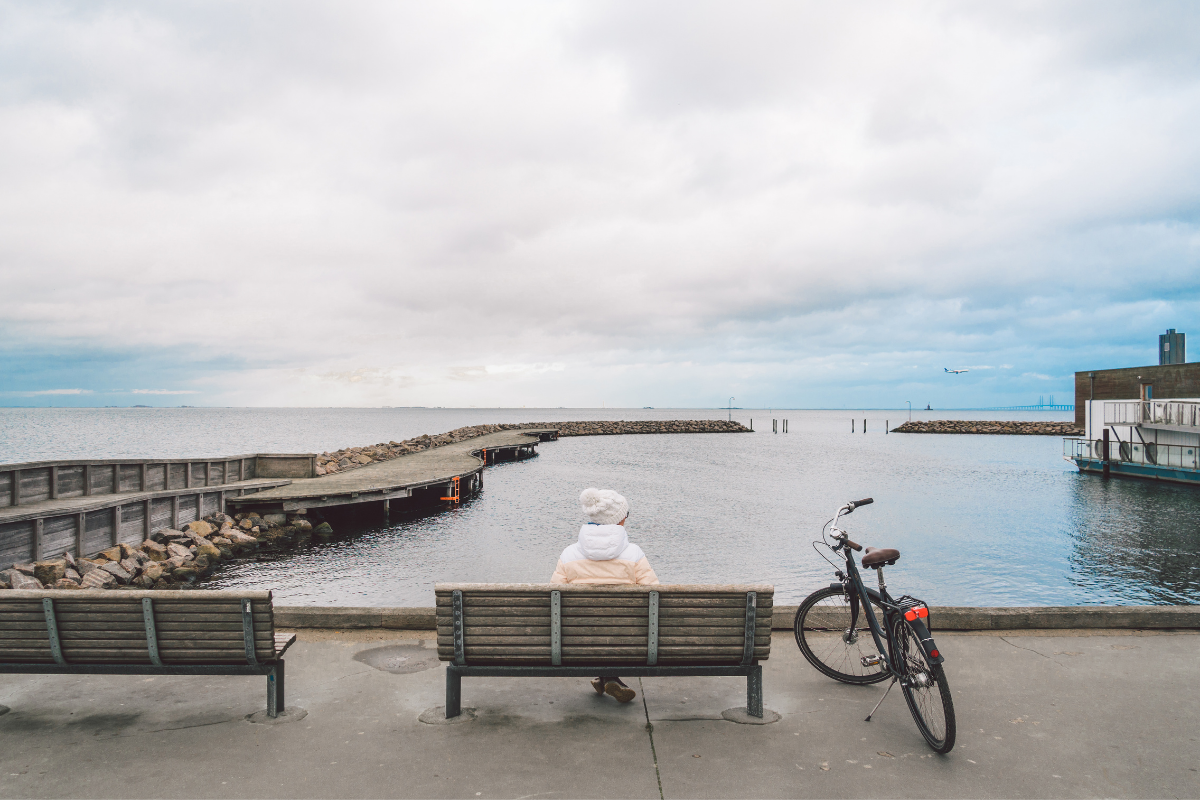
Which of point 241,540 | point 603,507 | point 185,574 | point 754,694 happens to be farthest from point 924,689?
point 241,540

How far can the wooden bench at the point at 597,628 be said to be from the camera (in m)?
4.18

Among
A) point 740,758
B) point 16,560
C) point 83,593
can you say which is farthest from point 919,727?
point 16,560

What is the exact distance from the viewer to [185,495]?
20484mm

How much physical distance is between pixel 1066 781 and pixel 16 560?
17.5m

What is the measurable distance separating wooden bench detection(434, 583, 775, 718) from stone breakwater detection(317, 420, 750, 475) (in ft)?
90.3

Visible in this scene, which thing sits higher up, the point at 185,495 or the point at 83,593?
the point at 83,593

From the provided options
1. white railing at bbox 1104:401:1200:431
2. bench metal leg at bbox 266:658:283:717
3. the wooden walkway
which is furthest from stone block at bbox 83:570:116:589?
white railing at bbox 1104:401:1200:431

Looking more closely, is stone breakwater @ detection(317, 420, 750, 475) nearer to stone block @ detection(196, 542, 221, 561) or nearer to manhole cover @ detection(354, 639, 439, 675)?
stone block @ detection(196, 542, 221, 561)

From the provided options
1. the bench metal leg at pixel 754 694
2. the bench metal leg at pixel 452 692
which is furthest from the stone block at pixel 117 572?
the bench metal leg at pixel 754 694

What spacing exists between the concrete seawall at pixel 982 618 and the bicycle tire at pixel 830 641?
789 mm

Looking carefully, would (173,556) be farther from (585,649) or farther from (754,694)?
(754,694)

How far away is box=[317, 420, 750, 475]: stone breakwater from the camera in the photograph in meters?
36.9

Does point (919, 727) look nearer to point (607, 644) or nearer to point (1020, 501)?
point (607, 644)

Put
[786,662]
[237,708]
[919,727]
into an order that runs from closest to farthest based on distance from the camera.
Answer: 1. [919,727]
2. [237,708]
3. [786,662]
